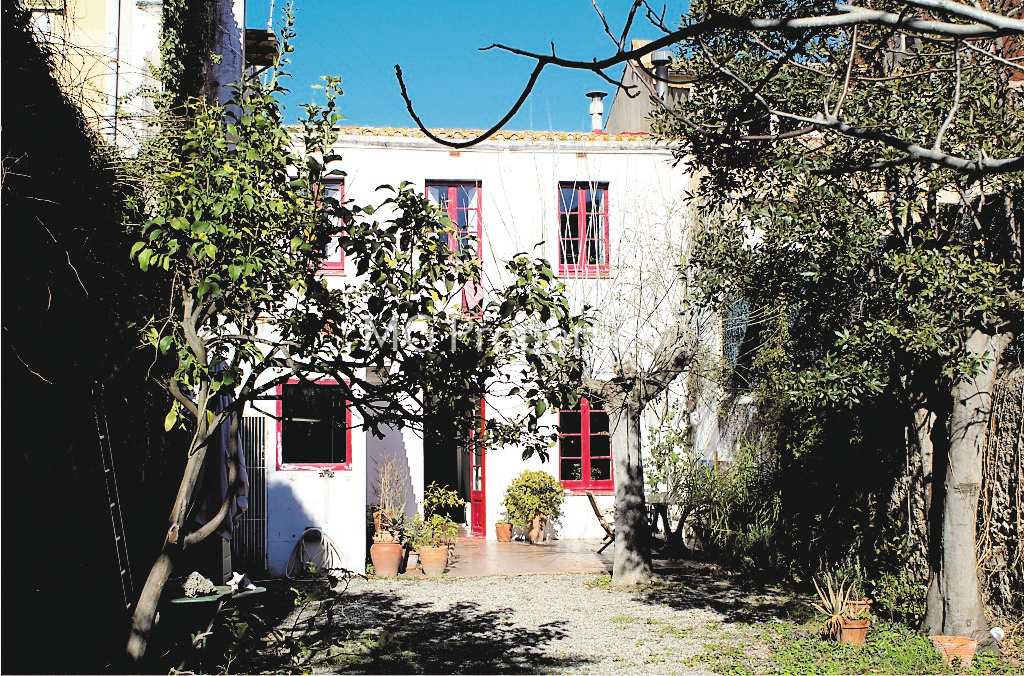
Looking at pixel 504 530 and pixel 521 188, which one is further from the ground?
pixel 521 188

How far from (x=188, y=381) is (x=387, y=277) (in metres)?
1.22

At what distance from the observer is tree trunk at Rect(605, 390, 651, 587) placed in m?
11.9

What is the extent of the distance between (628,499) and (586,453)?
14.4ft

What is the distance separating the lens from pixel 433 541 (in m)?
13.0

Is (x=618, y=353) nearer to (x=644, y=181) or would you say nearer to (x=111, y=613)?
(x=644, y=181)

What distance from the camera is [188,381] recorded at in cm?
468

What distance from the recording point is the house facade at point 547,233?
13.2 metres

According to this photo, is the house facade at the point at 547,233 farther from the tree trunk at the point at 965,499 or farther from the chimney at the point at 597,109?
the tree trunk at the point at 965,499

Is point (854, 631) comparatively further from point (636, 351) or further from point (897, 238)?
point (636, 351)

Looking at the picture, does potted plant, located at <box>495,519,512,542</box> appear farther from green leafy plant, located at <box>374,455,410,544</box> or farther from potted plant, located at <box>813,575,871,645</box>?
potted plant, located at <box>813,575,871,645</box>

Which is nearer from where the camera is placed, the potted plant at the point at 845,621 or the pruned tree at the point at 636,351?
the potted plant at the point at 845,621

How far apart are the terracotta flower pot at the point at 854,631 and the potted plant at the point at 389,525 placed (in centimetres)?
643

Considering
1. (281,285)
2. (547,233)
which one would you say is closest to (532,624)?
(281,285)

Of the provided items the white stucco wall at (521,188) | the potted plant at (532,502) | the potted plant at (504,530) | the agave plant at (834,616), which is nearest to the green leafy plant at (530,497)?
the potted plant at (532,502)
